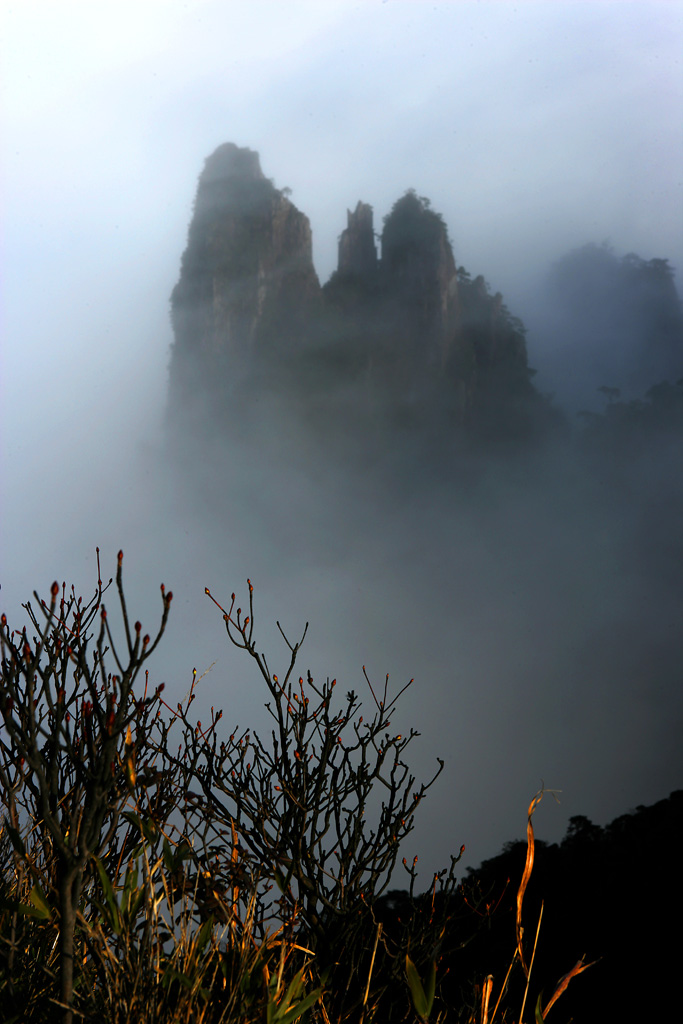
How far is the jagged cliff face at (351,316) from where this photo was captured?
1110 inches

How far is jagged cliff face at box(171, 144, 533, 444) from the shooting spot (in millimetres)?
28188

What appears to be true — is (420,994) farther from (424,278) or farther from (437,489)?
(424,278)

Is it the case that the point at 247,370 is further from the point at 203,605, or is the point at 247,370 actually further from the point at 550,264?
the point at 550,264

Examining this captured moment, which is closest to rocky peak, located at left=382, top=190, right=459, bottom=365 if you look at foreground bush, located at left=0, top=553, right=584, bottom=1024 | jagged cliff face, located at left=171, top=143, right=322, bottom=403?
jagged cliff face, located at left=171, top=143, right=322, bottom=403

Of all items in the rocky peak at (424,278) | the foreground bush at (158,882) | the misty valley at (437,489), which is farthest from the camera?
the rocky peak at (424,278)

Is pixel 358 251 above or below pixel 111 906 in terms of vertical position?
above

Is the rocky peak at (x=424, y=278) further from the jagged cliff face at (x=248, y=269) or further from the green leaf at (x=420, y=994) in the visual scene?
the green leaf at (x=420, y=994)

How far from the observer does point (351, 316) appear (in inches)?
1128

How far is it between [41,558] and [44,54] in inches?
717

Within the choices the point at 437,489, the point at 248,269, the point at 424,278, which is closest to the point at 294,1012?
the point at 437,489

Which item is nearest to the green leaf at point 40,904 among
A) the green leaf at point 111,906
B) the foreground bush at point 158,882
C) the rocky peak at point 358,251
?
the foreground bush at point 158,882

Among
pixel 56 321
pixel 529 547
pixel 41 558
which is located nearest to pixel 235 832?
pixel 529 547

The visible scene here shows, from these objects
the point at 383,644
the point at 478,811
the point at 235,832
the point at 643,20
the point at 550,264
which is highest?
the point at 643,20

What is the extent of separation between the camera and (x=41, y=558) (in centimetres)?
2944
